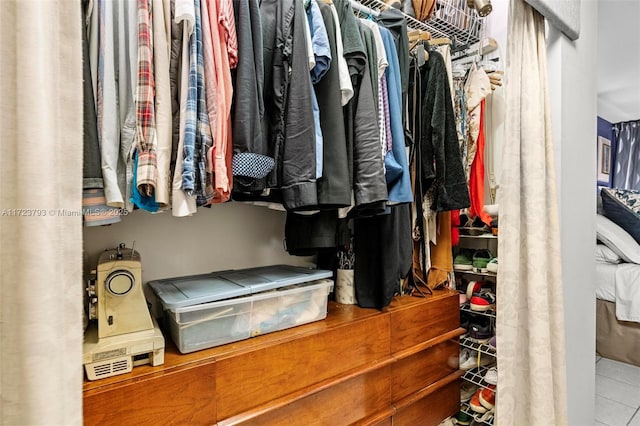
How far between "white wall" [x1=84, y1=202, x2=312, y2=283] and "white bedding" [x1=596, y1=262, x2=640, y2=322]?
7.81 feet

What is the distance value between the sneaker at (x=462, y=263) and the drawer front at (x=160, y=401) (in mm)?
1301

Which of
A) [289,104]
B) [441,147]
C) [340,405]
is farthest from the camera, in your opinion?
[441,147]

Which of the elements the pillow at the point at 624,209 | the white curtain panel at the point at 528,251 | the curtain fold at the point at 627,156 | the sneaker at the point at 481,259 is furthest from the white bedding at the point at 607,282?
the curtain fold at the point at 627,156

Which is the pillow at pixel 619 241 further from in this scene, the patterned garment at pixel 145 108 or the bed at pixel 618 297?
the patterned garment at pixel 145 108

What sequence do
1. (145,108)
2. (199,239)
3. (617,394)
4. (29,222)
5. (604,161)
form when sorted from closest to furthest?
(29,222) → (145,108) → (199,239) → (617,394) → (604,161)

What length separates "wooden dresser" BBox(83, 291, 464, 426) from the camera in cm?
79

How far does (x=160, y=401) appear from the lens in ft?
2.62

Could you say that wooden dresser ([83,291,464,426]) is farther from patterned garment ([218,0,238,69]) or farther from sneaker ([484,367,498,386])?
patterned garment ([218,0,238,69])

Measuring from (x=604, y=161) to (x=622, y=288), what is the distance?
2345 millimetres

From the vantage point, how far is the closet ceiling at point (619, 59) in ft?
6.54

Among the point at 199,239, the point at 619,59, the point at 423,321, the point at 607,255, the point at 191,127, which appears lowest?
the point at 423,321

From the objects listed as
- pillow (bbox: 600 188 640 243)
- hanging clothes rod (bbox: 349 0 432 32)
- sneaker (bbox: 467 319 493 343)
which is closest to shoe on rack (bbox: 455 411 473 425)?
sneaker (bbox: 467 319 493 343)

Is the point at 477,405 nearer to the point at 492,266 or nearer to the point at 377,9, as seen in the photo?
the point at 492,266

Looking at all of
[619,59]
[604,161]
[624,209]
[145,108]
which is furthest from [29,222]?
[604,161]
